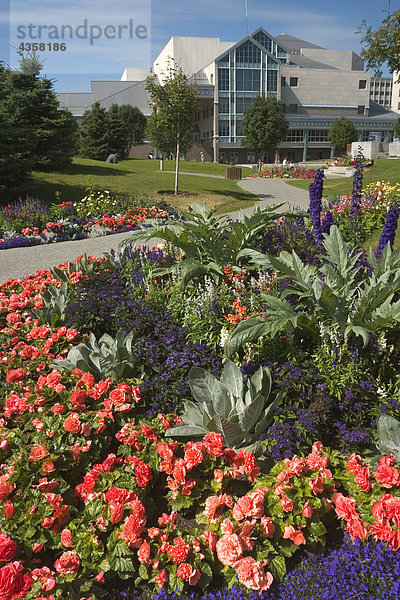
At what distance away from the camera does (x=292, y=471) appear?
274 cm

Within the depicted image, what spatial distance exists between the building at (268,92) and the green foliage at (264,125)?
576 inches

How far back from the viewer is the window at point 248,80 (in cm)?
5675

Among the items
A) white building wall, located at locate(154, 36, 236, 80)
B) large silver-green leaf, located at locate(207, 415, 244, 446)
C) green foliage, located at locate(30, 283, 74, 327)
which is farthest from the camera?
white building wall, located at locate(154, 36, 236, 80)

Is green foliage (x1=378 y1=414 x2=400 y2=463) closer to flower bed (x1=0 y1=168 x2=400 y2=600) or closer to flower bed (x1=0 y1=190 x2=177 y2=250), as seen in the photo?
flower bed (x1=0 y1=168 x2=400 y2=600)

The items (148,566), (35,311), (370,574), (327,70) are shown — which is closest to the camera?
(370,574)

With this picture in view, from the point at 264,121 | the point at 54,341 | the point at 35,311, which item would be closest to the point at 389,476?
the point at 54,341

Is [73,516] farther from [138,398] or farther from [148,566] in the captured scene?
[138,398]

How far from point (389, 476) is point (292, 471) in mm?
540

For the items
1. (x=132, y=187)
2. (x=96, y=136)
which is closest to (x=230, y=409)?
(x=132, y=187)

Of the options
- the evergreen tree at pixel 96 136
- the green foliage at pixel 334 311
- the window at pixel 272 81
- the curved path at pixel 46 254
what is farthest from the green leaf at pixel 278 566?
the window at pixel 272 81

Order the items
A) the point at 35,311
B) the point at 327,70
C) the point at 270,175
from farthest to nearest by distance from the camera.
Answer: the point at 327,70 < the point at 270,175 < the point at 35,311

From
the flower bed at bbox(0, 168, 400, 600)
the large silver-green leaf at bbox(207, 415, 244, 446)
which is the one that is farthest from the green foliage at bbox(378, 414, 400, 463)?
the large silver-green leaf at bbox(207, 415, 244, 446)

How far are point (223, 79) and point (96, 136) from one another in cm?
2945

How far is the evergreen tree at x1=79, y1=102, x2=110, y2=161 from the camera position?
32875 millimetres
